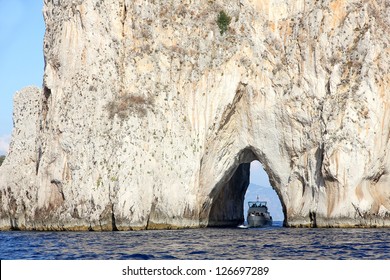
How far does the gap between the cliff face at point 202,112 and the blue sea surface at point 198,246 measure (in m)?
8.82

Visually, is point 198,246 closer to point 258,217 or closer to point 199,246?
point 199,246

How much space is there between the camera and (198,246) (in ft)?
176

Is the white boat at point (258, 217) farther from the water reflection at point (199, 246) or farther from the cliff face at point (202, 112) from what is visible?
the water reflection at point (199, 246)

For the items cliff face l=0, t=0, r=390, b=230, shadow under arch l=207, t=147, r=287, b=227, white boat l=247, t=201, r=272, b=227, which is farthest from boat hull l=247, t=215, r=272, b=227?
cliff face l=0, t=0, r=390, b=230

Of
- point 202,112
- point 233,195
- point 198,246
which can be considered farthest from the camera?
point 233,195

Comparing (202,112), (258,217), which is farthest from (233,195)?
(202,112)

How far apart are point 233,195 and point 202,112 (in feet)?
78.4

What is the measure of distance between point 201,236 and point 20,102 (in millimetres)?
37311

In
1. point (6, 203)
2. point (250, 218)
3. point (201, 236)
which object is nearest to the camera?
point (201, 236)

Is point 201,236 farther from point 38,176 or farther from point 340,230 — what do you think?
point 38,176

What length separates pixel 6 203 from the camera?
8681 cm

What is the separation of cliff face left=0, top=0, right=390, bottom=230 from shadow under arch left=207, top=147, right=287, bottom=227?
0.57 meters

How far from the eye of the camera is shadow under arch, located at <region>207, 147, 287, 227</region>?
3273 inches
